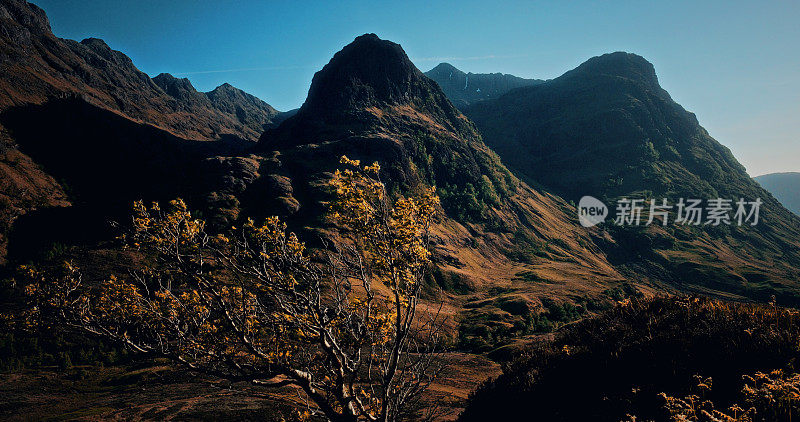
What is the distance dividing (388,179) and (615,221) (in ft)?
403

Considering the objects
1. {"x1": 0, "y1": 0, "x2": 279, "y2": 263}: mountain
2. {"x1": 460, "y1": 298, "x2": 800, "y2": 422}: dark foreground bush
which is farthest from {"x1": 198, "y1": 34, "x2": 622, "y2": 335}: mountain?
{"x1": 460, "y1": 298, "x2": 800, "y2": 422}: dark foreground bush

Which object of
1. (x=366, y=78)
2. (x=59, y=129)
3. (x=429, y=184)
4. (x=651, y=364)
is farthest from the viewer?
(x=366, y=78)

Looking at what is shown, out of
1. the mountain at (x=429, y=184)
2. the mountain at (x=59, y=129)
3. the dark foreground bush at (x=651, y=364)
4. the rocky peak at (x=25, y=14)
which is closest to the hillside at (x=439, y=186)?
the mountain at (x=429, y=184)

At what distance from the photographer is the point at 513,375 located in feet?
47.3

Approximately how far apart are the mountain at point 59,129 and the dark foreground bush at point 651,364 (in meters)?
98.3

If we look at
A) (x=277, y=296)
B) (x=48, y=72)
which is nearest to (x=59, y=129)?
(x=48, y=72)

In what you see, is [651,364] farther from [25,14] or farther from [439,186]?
[25,14]

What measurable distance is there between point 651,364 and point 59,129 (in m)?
184

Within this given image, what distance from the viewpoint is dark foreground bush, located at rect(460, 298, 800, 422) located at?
836cm

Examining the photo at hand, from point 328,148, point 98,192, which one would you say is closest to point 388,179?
point 328,148

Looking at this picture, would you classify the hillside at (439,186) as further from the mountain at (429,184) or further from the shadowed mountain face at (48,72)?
the shadowed mountain face at (48,72)

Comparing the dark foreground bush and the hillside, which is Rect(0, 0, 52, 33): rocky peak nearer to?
the hillside

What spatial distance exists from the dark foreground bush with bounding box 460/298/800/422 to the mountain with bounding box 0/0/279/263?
98.3 m

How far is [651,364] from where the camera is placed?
9.84m
